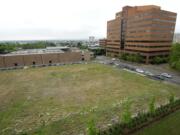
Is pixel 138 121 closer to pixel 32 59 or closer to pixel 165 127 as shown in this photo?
pixel 165 127

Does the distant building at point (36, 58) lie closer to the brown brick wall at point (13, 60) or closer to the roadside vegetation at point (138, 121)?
the brown brick wall at point (13, 60)

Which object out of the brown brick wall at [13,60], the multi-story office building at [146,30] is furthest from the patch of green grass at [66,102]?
the multi-story office building at [146,30]

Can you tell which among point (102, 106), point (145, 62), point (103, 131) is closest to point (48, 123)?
point (103, 131)

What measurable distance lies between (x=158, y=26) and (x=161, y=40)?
618 cm

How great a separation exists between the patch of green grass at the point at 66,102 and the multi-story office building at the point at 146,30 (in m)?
29.2

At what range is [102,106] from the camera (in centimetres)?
2034

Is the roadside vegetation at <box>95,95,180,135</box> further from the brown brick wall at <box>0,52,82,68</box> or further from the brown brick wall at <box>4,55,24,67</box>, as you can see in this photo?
the brown brick wall at <box>4,55,24,67</box>

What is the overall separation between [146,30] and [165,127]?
47429mm

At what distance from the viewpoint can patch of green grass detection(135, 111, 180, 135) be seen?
14292 millimetres

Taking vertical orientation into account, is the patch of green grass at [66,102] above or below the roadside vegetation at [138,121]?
below

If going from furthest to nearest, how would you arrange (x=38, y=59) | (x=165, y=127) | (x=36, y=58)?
1. (x=38, y=59)
2. (x=36, y=58)
3. (x=165, y=127)

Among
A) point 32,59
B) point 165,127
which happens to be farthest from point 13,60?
point 165,127

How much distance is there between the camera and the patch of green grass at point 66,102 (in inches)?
634

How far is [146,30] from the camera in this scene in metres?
55.3
